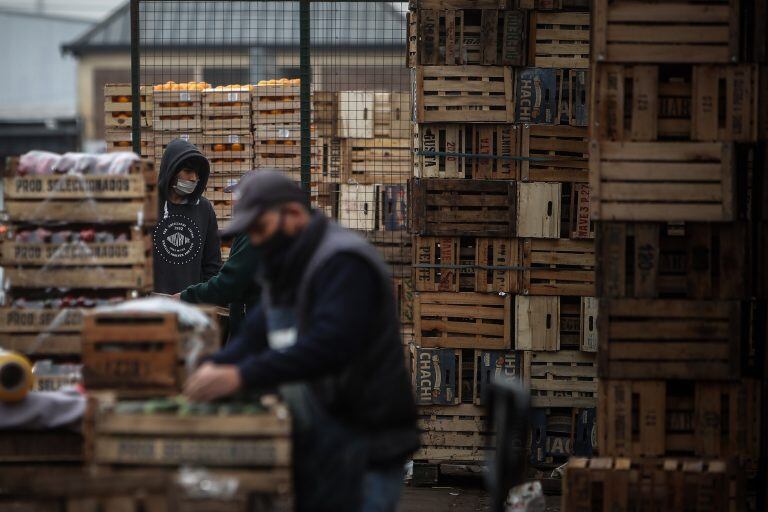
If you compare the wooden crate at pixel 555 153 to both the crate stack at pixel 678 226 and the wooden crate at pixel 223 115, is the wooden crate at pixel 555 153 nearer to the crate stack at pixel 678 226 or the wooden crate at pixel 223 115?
the crate stack at pixel 678 226

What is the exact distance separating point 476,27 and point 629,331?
3.50 m

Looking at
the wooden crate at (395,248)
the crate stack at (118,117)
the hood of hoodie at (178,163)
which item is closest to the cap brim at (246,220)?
the hood of hoodie at (178,163)

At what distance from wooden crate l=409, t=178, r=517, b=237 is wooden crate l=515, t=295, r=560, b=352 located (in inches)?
22.6

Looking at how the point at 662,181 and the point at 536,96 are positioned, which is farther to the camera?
the point at 536,96

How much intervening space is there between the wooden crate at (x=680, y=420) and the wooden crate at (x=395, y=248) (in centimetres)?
414

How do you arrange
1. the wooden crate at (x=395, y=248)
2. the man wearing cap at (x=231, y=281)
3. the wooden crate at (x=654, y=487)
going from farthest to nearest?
the wooden crate at (x=395, y=248), the man wearing cap at (x=231, y=281), the wooden crate at (x=654, y=487)

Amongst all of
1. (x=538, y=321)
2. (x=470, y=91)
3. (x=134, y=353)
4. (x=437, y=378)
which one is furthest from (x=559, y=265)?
(x=134, y=353)

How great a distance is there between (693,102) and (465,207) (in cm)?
295

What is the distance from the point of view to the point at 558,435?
1056cm

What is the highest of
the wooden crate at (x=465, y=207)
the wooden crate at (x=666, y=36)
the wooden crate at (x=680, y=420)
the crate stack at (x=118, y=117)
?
the wooden crate at (x=666, y=36)

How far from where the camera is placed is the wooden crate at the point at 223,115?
12969 mm

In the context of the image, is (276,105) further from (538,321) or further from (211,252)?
(538,321)

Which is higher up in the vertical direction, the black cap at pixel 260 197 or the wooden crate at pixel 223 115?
the wooden crate at pixel 223 115

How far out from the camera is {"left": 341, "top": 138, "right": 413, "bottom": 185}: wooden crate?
45.8 ft
